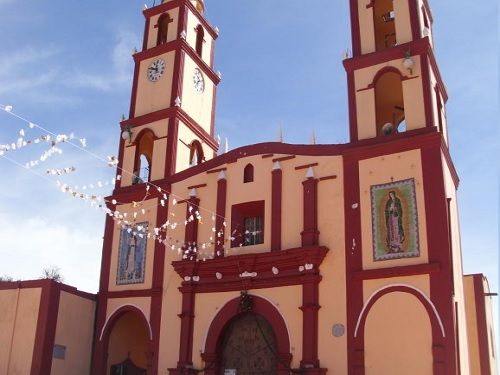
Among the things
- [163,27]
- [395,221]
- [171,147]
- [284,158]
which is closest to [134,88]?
[163,27]

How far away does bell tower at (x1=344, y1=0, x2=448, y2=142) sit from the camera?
21.6 metres

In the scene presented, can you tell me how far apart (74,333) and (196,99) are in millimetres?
10969

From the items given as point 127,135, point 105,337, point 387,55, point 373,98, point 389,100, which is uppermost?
point 387,55

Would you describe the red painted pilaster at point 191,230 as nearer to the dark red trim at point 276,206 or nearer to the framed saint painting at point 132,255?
the framed saint painting at point 132,255

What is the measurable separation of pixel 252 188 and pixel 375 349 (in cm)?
732

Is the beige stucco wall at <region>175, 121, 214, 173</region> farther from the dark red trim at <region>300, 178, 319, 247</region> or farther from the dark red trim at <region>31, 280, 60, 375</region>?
the dark red trim at <region>31, 280, 60, 375</region>

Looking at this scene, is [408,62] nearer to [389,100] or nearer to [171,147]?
[389,100]

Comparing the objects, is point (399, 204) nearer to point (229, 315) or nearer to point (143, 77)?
point (229, 315)

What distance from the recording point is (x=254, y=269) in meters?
22.0

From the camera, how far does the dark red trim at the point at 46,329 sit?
73.2 ft

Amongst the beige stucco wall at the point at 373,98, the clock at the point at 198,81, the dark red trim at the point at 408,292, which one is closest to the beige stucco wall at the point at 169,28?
the clock at the point at 198,81

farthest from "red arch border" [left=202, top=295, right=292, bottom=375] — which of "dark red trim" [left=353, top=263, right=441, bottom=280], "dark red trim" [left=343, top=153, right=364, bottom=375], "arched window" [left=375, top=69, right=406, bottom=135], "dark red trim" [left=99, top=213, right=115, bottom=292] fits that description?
"arched window" [left=375, top=69, right=406, bottom=135]

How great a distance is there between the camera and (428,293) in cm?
1883

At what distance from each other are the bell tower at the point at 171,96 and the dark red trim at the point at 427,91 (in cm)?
987
